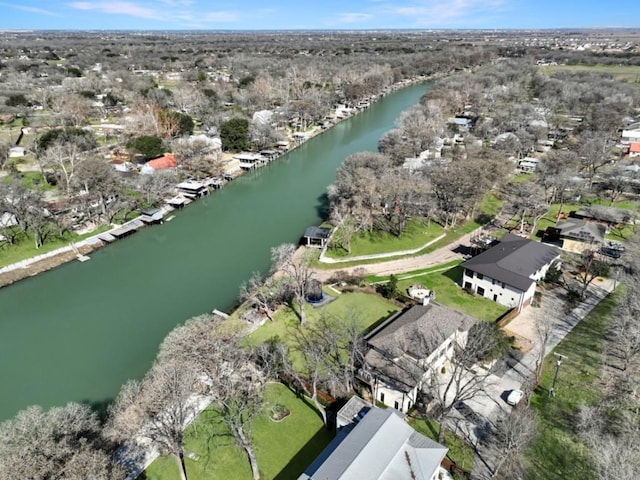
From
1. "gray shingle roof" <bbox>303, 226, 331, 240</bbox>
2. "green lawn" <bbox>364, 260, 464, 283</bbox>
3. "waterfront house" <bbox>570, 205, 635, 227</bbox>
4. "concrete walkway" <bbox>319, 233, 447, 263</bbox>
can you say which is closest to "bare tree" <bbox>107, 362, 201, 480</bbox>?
"green lawn" <bbox>364, 260, 464, 283</bbox>

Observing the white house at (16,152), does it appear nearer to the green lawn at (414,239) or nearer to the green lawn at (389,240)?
the green lawn at (389,240)

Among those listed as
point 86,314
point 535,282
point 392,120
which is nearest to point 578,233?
point 535,282

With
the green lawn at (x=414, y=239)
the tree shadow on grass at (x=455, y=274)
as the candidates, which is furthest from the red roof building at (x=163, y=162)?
the tree shadow on grass at (x=455, y=274)

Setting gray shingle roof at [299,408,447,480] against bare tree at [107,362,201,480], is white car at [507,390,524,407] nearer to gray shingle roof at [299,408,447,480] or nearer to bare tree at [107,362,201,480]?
gray shingle roof at [299,408,447,480]

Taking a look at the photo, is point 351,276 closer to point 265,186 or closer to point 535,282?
point 535,282

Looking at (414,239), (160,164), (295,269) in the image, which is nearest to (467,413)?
(295,269)

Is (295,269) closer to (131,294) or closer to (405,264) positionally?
(405,264)
